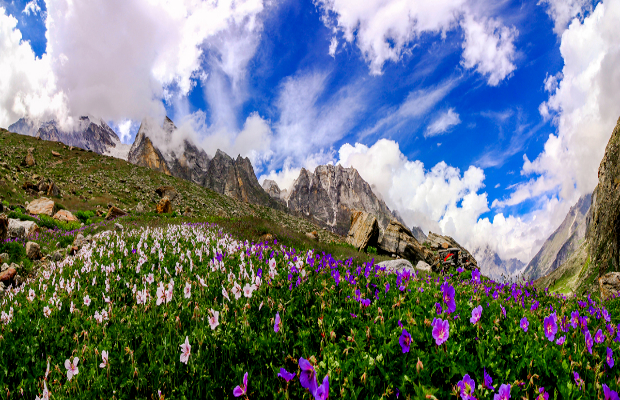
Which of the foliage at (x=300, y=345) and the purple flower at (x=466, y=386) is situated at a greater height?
the foliage at (x=300, y=345)

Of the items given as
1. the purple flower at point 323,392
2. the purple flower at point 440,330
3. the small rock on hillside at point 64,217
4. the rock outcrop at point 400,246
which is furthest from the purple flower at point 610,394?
the small rock on hillside at point 64,217

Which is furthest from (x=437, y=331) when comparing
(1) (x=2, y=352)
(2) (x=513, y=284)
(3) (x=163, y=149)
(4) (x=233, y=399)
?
(3) (x=163, y=149)

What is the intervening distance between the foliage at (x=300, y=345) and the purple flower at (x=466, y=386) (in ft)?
0.17

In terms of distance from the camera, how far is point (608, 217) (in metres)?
8.20

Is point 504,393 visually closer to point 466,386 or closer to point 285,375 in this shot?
point 466,386

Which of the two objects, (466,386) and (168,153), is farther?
(168,153)

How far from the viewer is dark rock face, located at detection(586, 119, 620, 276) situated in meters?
7.64

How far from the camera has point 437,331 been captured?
2.07 meters

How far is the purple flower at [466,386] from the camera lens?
1626mm

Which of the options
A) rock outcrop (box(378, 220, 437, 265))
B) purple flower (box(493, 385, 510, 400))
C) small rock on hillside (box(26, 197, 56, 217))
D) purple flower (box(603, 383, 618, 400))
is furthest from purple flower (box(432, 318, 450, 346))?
small rock on hillside (box(26, 197, 56, 217))

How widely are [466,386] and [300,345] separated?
1.50 m

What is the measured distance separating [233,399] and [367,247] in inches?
584

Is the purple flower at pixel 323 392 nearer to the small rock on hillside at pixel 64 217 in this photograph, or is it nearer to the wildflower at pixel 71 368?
the wildflower at pixel 71 368

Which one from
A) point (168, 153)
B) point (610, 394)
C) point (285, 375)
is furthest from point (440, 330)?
point (168, 153)
